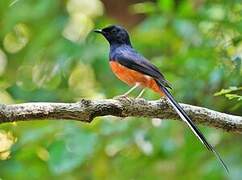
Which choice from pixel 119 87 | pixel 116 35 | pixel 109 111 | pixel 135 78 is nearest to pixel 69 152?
pixel 116 35

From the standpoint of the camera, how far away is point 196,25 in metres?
5.50

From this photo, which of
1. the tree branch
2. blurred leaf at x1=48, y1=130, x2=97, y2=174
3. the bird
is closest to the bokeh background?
blurred leaf at x1=48, y1=130, x2=97, y2=174

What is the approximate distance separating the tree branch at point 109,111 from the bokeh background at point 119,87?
64cm

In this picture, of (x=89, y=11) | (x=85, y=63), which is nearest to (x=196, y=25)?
(x=85, y=63)

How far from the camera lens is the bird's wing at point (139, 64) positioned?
3.73 m

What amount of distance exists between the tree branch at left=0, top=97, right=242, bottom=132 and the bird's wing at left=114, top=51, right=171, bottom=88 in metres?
0.36

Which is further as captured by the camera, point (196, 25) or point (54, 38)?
point (54, 38)

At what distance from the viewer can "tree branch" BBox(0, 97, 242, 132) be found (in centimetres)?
302

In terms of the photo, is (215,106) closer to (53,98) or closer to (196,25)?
(196,25)

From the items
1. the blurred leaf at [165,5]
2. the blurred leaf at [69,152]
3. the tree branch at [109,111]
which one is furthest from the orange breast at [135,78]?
the blurred leaf at [165,5]

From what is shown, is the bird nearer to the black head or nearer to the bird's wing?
the bird's wing

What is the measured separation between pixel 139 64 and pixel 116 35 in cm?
63

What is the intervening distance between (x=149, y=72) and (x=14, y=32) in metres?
3.19

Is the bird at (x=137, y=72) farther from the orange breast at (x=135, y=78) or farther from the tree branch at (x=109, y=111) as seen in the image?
the tree branch at (x=109, y=111)
